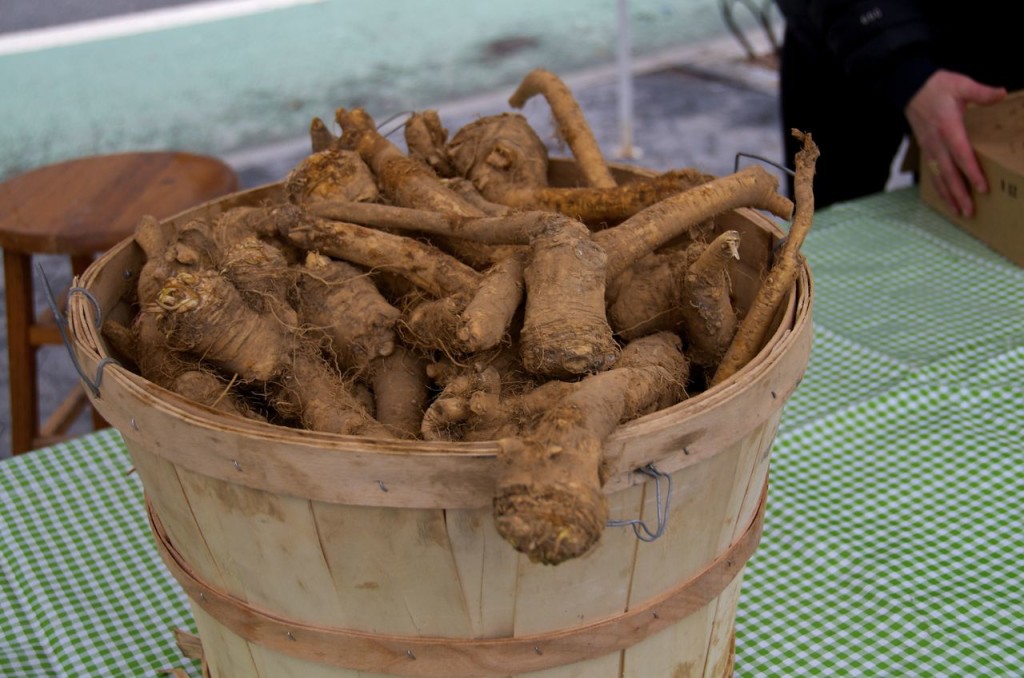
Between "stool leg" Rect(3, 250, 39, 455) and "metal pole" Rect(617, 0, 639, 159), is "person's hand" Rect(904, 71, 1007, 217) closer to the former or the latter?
"metal pole" Rect(617, 0, 639, 159)

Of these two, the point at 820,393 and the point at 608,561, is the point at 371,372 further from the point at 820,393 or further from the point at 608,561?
the point at 820,393

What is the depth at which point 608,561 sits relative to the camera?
1.02 meters

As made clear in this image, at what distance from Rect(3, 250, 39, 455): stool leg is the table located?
569mm

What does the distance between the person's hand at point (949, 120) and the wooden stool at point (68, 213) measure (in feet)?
5.81

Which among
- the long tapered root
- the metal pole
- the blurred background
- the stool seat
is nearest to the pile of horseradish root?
the long tapered root

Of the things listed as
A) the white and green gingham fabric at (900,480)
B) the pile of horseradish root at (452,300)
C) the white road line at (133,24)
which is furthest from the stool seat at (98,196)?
the white road line at (133,24)

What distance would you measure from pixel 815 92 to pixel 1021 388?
126cm

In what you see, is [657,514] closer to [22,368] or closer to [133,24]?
[22,368]

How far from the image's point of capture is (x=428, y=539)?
956mm

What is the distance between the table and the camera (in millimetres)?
1504

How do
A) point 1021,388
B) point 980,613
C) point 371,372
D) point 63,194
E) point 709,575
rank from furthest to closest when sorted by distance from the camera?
point 63,194
point 1021,388
point 980,613
point 371,372
point 709,575

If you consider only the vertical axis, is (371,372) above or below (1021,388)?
above

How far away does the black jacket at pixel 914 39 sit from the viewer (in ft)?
7.80

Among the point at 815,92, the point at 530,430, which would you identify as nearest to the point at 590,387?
the point at 530,430
